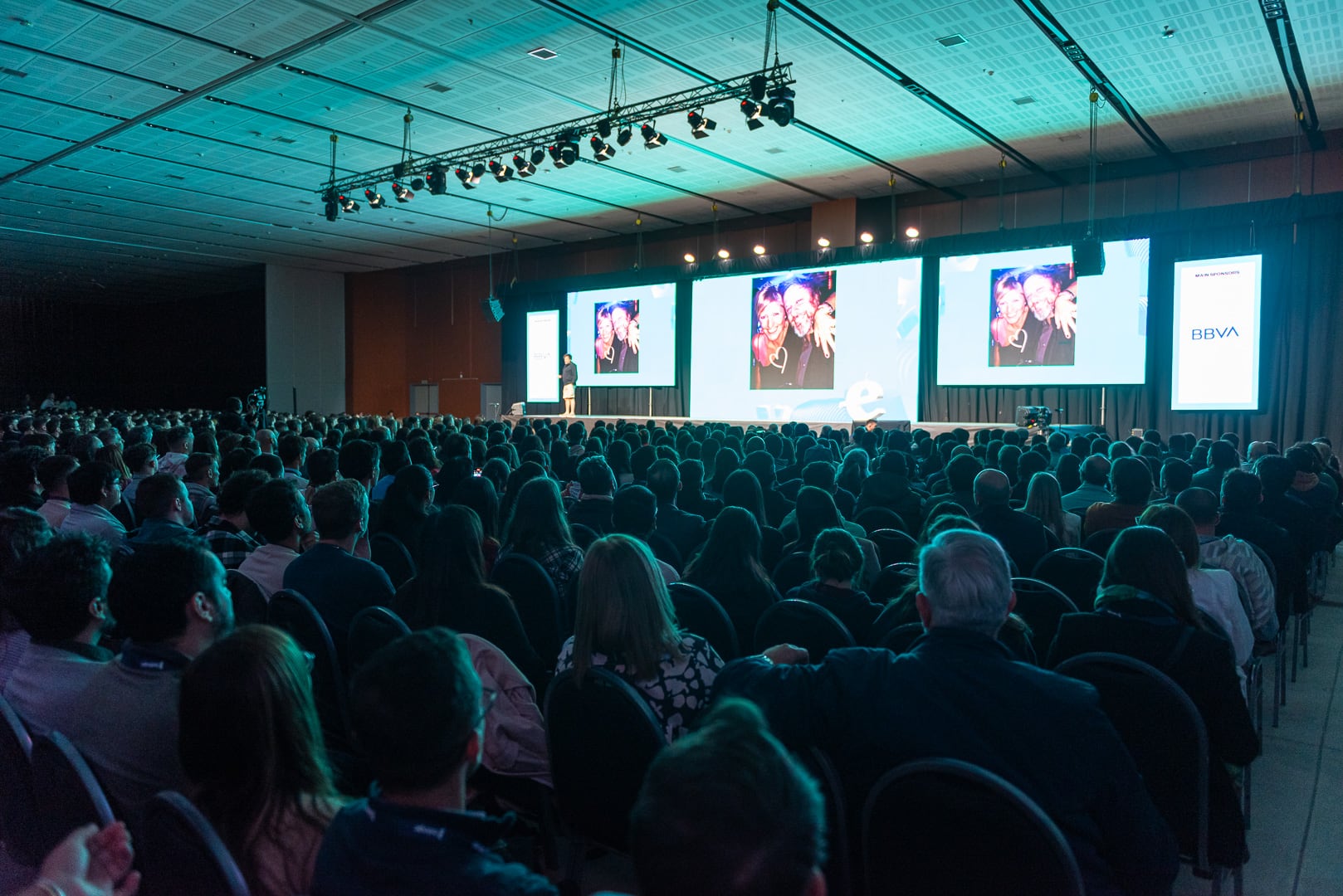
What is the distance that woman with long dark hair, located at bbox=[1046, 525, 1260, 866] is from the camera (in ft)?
7.23

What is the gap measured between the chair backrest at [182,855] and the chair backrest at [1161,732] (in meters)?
1.86

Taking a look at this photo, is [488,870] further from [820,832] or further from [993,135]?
[993,135]

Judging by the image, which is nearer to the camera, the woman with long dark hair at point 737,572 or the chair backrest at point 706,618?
the chair backrest at point 706,618

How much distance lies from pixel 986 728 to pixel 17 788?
2037 millimetres

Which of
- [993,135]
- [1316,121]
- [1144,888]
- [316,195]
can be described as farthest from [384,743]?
[316,195]

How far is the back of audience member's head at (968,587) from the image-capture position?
1848 mm

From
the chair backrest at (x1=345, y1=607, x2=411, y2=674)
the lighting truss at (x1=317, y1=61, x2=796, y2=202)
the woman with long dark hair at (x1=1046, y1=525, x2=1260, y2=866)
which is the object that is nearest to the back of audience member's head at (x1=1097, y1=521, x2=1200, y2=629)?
the woman with long dark hair at (x1=1046, y1=525, x2=1260, y2=866)

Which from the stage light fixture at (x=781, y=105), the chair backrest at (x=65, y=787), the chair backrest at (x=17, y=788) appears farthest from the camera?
the stage light fixture at (x=781, y=105)

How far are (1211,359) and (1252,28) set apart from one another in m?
5.53

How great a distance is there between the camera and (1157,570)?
2.46 metres

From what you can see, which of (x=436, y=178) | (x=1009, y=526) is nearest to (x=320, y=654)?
(x=1009, y=526)

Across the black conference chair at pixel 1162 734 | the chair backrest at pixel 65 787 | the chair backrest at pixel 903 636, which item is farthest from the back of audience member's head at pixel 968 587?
the chair backrest at pixel 65 787

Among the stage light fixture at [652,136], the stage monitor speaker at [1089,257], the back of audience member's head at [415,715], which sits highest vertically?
the stage light fixture at [652,136]

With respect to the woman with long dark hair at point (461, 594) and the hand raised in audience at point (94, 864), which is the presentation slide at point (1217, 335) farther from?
the hand raised in audience at point (94, 864)
